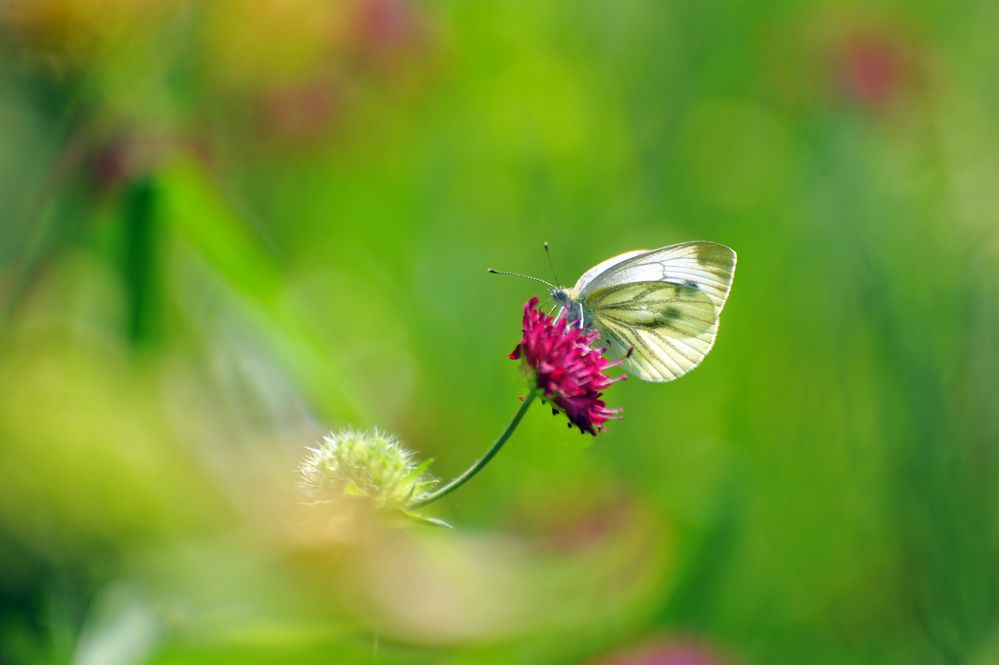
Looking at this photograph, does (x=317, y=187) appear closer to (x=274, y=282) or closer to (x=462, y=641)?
(x=274, y=282)

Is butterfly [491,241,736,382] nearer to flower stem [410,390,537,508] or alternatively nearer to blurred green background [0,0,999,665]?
blurred green background [0,0,999,665]

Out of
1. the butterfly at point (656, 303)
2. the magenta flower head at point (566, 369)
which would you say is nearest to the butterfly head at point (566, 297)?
the butterfly at point (656, 303)

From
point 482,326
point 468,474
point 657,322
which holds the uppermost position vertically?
point 482,326

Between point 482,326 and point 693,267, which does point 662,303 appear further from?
point 482,326

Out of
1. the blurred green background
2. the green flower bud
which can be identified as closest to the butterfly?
the blurred green background

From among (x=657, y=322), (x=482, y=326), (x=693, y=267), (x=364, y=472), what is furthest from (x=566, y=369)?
(x=482, y=326)

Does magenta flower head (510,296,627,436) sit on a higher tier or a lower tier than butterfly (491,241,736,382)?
lower

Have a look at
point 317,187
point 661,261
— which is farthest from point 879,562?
point 317,187

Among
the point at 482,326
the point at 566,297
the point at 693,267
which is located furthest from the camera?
the point at 482,326
